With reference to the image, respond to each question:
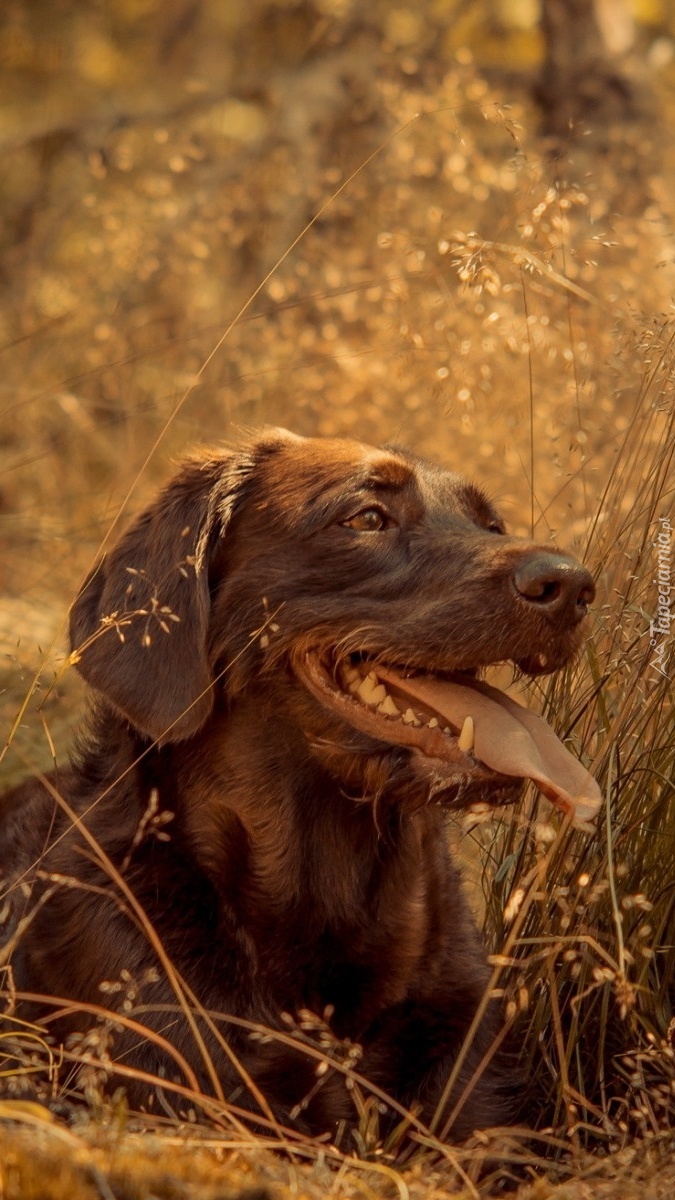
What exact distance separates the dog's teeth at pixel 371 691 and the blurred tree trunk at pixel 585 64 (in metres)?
6.80

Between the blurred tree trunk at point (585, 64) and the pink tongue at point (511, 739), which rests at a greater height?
the blurred tree trunk at point (585, 64)

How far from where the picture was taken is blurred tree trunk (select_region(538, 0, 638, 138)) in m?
9.15

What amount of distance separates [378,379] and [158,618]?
142 inches

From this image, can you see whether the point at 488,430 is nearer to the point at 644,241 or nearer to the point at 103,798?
the point at 644,241

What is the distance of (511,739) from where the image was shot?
2.94 metres

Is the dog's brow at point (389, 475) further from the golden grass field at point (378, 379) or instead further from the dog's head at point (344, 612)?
the golden grass field at point (378, 379)

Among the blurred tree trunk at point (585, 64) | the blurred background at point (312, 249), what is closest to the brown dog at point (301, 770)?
the blurred background at point (312, 249)

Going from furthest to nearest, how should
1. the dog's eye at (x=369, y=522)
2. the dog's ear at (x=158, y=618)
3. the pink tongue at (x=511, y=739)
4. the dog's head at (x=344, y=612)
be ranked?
the dog's eye at (x=369, y=522)
the dog's ear at (x=158, y=618)
the dog's head at (x=344, y=612)
the pink tongue at (x=511, y=739)

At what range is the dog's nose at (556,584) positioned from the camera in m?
2.93

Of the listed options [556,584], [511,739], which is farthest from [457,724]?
[556,584]

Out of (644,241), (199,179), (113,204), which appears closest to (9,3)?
(199,179)

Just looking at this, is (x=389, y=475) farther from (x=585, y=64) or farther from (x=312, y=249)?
(x=585, y=64)

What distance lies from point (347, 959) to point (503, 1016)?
1.34 feet

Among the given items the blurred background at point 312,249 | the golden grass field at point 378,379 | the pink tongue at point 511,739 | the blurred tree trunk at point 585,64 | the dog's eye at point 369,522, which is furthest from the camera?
the blurred tree trunk at point 585,64
